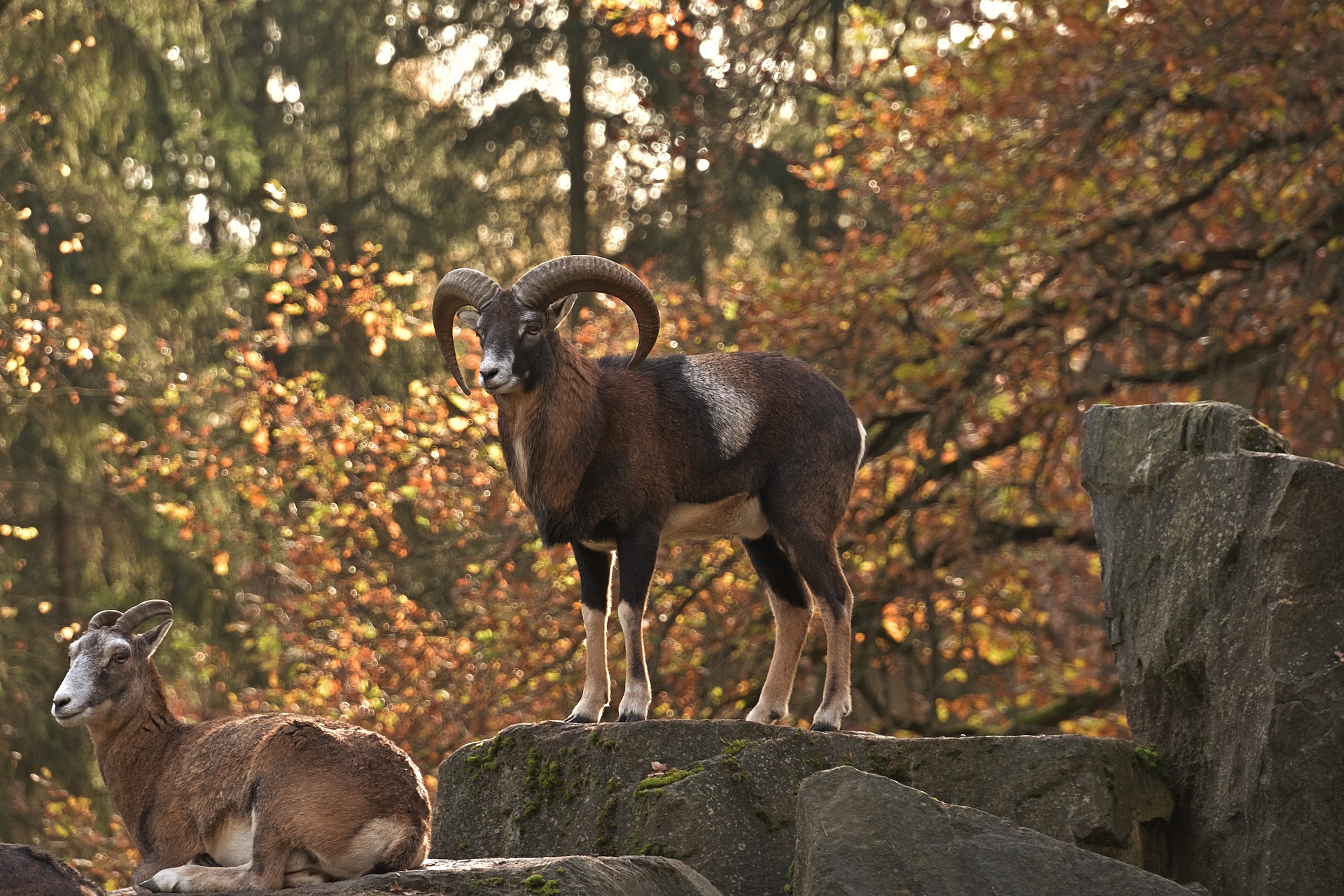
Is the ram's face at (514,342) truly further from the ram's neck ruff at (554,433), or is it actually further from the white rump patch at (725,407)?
the white rump patch at (725,407)

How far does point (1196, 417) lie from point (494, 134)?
1813 centimetres

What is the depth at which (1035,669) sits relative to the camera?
1961cm

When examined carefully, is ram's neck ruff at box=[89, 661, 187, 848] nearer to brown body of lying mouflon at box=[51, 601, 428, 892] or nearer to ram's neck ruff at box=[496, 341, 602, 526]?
brown body of lying mouflon at box=[51, 601, 428, 892]

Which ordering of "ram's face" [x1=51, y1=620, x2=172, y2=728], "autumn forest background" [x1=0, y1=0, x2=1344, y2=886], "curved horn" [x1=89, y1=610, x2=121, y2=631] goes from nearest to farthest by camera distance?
"ram's face" [x1=51, y1=620, x2=172, y2=728] < "curved horn" [x1=89, y1=610, x2=121, y2=631] < "autumn forest background" [x1=0, y1=0, x2=1344, y2=886]

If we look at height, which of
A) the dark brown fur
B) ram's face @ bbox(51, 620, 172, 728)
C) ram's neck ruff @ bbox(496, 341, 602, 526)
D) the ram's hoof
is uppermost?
ram's neck ruff @ bbox(496, 341, 602, 526)

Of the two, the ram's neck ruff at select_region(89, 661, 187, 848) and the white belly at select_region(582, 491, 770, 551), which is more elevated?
the white belly at select_region(582, 491, 770, 551)

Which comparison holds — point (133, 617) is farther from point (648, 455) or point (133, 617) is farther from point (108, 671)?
point (648, 455)

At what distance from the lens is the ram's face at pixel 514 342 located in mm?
7266

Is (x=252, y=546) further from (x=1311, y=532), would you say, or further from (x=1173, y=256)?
(x=1311, y=532)

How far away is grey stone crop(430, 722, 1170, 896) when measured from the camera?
7105mm

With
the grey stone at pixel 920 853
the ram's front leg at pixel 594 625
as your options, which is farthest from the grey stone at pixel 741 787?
the grey stone at pixel 920 853

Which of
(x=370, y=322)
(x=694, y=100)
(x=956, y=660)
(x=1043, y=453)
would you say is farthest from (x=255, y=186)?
(x=1043, y=453)

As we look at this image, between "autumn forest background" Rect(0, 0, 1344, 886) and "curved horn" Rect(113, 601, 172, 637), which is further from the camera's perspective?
"autumn forest background" Rect(0, 0, 1344, 886)

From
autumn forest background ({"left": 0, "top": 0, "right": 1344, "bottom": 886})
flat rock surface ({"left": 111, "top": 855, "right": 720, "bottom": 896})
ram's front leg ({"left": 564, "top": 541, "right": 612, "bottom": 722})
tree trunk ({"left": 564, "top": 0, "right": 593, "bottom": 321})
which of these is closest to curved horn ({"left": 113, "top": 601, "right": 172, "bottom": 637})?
flat rock surface ({"left": 111, "top": 855, "right": 720, "bottom": 896})
